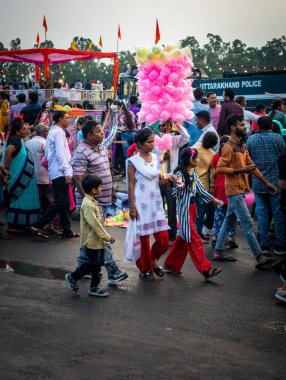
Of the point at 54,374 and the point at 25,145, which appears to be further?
the point at 25,145

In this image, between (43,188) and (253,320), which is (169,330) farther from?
(43,188)

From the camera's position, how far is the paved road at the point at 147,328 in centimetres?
462

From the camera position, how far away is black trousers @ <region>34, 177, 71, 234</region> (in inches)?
379

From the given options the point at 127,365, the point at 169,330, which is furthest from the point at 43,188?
the point at 127,365

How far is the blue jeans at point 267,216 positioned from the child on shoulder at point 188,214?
154 centimetres

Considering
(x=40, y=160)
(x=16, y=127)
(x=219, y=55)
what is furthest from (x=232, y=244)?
(x=219, y=55)

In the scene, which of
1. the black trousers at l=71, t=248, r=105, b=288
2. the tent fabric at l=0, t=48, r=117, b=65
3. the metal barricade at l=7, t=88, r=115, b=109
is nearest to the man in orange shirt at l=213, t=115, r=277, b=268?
the black trousers at l=71, t=248, r=105, b=288

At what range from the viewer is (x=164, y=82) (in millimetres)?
7543

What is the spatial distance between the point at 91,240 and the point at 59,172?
10.1ft

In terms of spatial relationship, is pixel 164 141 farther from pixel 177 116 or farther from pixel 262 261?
pixel 262 261

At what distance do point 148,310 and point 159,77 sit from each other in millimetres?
2834

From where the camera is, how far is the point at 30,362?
4684mm

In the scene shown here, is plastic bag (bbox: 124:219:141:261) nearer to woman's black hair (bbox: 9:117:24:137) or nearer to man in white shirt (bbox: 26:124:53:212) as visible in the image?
man in white shirt (bbox: 26:124:53:212)

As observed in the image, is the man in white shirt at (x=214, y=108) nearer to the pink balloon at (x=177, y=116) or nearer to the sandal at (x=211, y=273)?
the pink balloon at (x=177, y=116)
